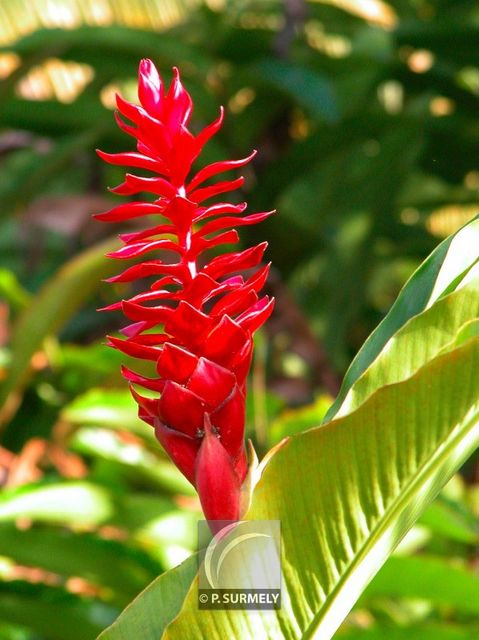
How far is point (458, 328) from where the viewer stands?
51cm

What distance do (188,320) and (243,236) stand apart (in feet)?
4.84

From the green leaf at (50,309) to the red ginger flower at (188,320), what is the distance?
0.85 metres

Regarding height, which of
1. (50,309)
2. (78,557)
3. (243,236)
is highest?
(243,236)

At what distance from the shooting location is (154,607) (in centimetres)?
51

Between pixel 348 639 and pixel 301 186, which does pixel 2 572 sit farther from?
pixel 301 186

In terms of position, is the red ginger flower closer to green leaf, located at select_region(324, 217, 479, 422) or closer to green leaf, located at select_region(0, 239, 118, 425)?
green leaf, located at select_region(324, 217, 479, 422)

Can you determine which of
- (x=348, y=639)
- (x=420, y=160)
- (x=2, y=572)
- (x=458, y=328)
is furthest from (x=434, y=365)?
(x=420, y=160)

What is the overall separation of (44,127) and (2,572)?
1040 millimetres

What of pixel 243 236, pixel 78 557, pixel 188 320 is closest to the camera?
pixel 188 320

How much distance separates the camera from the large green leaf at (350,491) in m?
0.48

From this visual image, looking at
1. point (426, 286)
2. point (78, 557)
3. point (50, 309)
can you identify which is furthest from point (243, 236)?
point (426, 286)

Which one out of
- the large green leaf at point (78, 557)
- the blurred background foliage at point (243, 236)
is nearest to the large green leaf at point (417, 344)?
the blurred background foliage at point (243, 236)

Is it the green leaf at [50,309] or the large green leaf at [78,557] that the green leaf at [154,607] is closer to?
the large green leaf at [78,557]

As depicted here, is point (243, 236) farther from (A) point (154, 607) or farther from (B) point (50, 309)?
(A) point (154, 607)
